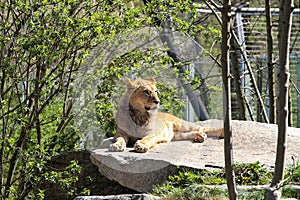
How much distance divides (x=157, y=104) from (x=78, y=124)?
2177 mm

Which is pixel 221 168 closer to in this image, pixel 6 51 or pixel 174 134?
pixel 174 134

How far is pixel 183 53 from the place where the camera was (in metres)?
8.39

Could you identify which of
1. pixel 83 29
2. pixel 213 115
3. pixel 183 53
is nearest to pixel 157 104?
pixel 83 29

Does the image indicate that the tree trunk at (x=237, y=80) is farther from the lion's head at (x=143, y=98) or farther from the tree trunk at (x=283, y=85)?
the tree trunk at (x=283, y=85)

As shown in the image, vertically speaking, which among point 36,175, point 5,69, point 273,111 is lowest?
point 36,175

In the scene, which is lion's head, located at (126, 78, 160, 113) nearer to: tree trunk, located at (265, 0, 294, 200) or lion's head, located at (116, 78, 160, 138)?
lion's head, located at (116, 78, 160, 138)

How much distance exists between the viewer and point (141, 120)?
255 inches

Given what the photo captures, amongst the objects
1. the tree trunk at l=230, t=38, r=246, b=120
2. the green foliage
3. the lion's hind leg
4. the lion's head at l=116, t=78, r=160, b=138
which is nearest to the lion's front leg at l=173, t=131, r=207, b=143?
the lion's head at l=116, t=78, r=160, b=138

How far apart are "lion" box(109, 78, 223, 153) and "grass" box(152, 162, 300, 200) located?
0.79 metres

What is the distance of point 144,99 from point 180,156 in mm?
669

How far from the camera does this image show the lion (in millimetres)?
6434

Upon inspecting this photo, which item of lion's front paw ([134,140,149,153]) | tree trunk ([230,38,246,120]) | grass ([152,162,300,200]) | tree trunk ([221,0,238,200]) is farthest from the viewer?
tree trunk ([230,38,246,120])

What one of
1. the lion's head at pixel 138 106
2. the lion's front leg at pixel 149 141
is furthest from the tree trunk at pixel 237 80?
the lion's head at pixel 138 106

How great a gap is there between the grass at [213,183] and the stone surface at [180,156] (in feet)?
0.84
